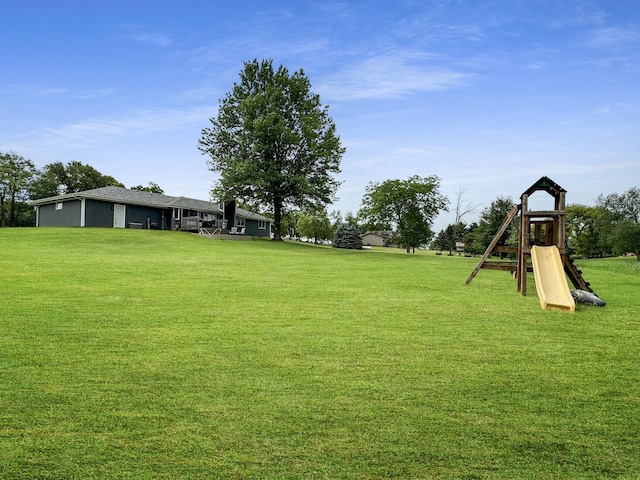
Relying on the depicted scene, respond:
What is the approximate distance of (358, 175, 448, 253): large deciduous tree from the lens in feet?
140

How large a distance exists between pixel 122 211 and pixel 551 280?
118 ft

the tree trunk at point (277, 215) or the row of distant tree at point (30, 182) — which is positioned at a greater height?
the row of distant tree at point (30, 182)

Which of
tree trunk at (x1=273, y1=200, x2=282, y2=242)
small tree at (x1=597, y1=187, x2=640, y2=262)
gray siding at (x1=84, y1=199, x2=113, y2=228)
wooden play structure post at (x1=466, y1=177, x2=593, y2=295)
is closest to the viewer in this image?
wooden play structure post at (x1=466, y1=177, x2=593, y2=295)

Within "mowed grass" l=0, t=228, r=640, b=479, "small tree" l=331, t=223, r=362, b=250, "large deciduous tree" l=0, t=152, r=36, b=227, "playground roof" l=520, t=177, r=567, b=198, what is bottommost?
"mowed grass" l=0, t=228, r=640, b=479

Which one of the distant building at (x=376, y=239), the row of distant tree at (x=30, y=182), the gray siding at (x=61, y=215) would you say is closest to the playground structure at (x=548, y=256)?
the gray siding at (x=61, y=215)

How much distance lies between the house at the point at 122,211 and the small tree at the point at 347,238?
1244 centimetres

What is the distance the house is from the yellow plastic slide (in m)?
30.5

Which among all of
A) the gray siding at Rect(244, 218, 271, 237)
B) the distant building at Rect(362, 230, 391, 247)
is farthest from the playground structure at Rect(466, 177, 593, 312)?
the distant building at Rect(362, 230, 391, 247)

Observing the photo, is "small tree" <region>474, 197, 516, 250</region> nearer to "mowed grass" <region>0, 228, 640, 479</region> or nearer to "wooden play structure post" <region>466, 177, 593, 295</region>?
"wooden play structure post" <region>466, 177, 593, 295</region>

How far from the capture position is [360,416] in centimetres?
353

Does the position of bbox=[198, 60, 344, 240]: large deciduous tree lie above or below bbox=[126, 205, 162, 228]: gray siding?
above

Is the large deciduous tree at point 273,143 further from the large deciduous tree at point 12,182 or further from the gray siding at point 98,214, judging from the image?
the large deciduous tree at point 12,182

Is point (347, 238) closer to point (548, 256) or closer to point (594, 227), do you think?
point (548, 256)

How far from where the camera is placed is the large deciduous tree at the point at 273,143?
35.3m
